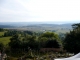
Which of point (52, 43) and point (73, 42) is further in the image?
point (52, 43)

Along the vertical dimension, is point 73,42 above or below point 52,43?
above

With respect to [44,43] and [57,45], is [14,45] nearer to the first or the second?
[44,43]

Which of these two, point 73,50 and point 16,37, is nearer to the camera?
point 73,50

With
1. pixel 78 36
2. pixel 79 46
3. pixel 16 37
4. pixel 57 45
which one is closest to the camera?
pixel 79 46

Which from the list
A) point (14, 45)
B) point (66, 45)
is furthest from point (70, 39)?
point (14, 45)

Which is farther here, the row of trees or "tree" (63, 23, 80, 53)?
the row of trees

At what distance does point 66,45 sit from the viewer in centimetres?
2128

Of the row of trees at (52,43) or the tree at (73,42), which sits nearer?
the tree at (73,42)

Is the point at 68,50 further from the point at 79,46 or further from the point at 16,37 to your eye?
the point at 16,37

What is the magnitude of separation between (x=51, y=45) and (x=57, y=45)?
736mm

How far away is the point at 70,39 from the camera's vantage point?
21484mm

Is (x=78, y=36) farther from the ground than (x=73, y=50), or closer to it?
farther from the ground

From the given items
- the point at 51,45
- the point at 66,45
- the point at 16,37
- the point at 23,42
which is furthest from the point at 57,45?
the point at 16,37

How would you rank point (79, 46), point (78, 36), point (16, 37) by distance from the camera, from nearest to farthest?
point (79, 46) < point (78, 36) < point (16, 37)
